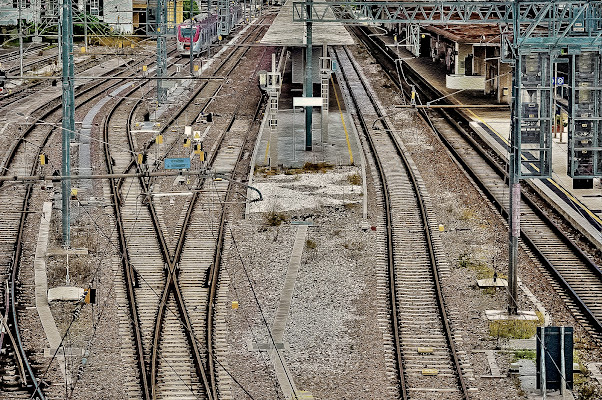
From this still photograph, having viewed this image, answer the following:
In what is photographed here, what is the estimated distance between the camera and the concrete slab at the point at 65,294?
2255 cm

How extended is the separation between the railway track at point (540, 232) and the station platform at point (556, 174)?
40 centimetres

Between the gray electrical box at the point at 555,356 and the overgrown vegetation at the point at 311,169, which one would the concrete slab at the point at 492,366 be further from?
the overgrown vegetation at the point at 311,169

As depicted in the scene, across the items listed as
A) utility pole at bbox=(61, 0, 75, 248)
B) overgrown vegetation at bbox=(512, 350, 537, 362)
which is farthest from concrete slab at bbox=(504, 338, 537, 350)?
utility pole at bbox=(61, 0, 75, 248)

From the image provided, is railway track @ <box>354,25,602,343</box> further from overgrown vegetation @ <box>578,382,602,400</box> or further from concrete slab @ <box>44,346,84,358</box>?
concrete slab @ <box>44,346,84,358</box>

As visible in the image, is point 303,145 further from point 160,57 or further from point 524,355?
point 524,355

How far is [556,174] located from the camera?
3509 cm

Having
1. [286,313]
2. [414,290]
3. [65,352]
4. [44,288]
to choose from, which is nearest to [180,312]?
[286,313]

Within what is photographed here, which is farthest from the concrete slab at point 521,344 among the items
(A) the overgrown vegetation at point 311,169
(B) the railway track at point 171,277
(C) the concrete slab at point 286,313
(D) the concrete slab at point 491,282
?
(A) the overgrown vegetation at point 311,169

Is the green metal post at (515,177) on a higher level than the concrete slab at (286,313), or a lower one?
higher

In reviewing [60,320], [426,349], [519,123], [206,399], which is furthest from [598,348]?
[60,320]

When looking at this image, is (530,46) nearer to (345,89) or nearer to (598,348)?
(598,348)

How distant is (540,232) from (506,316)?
7.51m

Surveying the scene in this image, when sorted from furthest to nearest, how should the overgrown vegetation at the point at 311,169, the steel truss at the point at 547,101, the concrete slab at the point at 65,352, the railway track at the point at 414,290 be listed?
1. the overgrown vegetation at the point at 311,169
2. the steel truss at the point at 547,101
3. the concrete slab at the point at 65,352
4. the railway track at the point at 414,290

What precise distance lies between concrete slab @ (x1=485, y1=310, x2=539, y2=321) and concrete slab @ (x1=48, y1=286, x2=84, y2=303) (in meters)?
8.09
